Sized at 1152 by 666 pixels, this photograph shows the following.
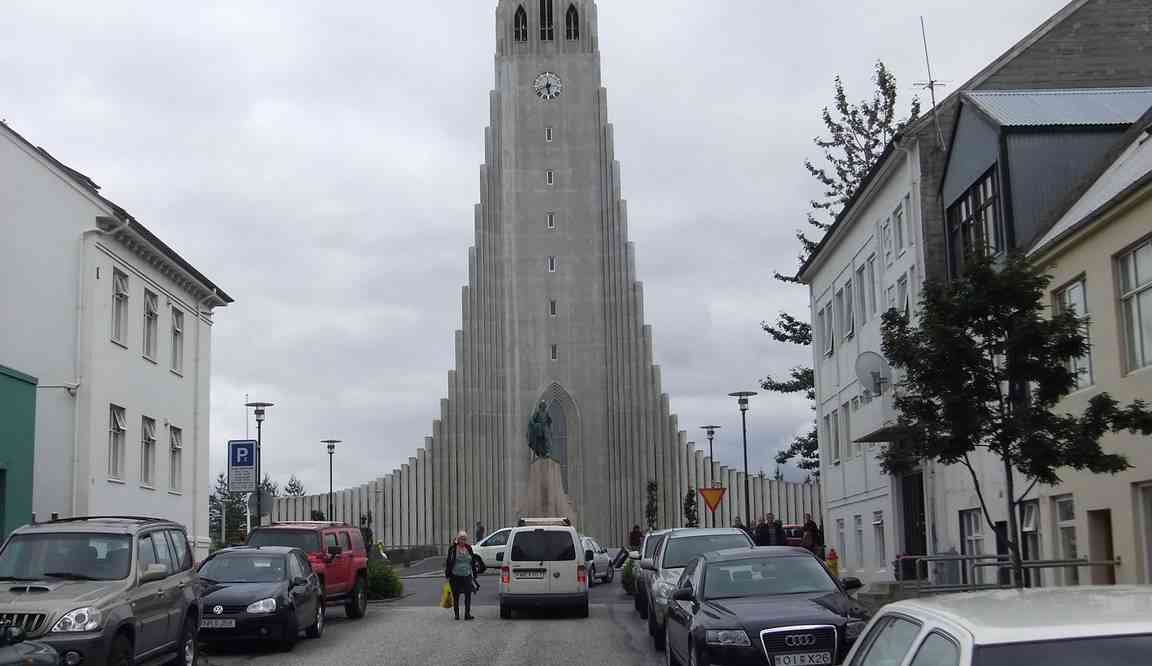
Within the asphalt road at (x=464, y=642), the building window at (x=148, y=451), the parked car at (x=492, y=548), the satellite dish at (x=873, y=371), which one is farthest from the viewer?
the parked car at (x=492, y=548)

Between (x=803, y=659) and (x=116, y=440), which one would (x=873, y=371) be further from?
(x=803, y=659)

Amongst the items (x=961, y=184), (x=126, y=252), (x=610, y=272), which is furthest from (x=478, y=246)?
(x=961, y=184)

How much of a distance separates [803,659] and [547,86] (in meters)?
66.5

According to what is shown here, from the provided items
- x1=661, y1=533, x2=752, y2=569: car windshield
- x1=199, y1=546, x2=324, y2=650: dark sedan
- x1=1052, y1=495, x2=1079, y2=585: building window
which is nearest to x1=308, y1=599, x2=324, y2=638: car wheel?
x1=199, y1=546, x2=324, y2=650: dark sedan

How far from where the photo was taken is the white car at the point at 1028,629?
4.54m

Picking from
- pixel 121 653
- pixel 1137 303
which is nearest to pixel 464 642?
pixel 121 653

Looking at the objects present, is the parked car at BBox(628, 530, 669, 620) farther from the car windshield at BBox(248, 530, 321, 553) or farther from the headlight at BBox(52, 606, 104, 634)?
the headlight at BBox(52, 606, 104, 634)

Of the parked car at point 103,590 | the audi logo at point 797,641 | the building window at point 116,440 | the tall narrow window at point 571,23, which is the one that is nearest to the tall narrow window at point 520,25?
the tall narrow window at point 571,23

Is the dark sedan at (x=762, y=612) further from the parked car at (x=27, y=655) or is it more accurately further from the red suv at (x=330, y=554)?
the red suv at (x=330, y=554)

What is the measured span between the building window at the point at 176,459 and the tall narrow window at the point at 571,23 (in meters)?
48.0

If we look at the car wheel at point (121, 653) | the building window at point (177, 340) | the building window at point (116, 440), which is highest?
the building window at point (177, 340)

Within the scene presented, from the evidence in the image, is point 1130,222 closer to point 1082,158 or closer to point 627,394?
point 1082,158

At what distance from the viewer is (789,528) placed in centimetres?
5062

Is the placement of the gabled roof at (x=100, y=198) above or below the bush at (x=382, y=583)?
above
